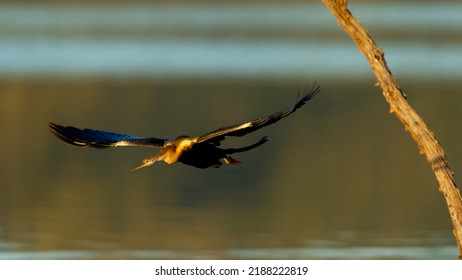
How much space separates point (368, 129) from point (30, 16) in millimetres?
17277

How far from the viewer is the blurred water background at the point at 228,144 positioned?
917cm

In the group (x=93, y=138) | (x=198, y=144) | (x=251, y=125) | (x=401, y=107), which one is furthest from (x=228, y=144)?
(x=401, y=107)

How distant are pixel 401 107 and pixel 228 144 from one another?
5.95 metres

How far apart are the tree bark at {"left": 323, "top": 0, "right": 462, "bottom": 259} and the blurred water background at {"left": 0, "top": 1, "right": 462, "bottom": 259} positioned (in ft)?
6.85

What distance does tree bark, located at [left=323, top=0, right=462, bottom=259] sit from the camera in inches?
257

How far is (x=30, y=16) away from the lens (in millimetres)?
29484

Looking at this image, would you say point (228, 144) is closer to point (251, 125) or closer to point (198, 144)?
point (198, 144)

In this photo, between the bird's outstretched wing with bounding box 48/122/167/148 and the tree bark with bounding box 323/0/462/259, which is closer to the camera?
the tree bark with bounding box 323/0/462/259

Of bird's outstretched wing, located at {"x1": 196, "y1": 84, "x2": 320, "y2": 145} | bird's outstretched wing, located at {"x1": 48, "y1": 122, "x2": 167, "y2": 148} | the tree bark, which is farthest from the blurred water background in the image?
the tree bark

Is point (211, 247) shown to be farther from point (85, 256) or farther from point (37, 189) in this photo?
point (37, 189)

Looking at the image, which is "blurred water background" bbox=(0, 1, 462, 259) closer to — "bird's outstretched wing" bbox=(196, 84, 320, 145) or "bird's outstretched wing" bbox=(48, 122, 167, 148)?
"bird's outstretched wing" bbox=(48, 122, 167, 148)

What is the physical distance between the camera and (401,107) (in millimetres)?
6574

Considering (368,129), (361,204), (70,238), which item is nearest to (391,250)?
(361,204)
